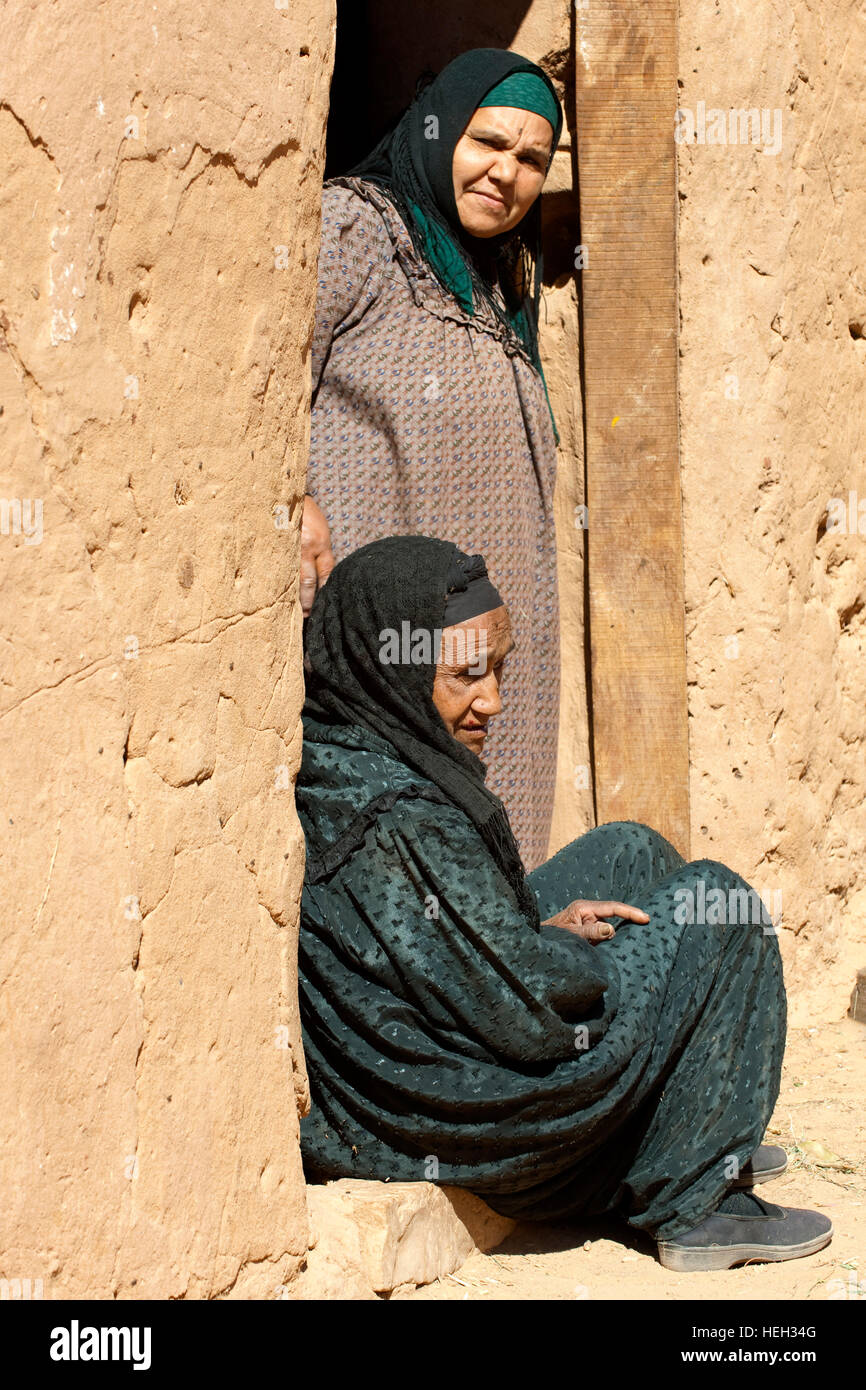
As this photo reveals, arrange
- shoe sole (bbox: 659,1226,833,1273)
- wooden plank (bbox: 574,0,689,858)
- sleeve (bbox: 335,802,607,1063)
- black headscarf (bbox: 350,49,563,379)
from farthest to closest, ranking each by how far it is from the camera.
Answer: wooden plank (bbox: 574,0,689,858), black headscarf (bbox: 350,49,563,379), shoe sole (bbox: 659,1226,833,1273), sleeve (bbox: 335,802,607,1063)

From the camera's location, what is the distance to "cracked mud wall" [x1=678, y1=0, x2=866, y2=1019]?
13.5 ft

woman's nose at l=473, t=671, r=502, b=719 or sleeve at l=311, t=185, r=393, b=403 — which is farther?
sleeve at l=311, t=185, r=393, b=403

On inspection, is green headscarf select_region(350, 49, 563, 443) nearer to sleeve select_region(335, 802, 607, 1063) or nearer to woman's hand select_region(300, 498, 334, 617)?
woman's hand select_region(300, 498, 334, 617)

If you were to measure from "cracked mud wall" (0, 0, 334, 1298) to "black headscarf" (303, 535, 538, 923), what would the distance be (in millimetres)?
269

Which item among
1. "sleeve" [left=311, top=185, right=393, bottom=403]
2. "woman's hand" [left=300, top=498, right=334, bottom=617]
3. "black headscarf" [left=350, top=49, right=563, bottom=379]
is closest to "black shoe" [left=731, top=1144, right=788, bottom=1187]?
"woman's hand" [left=300, top=498, right=334, bottom=617]

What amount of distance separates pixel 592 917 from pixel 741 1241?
619mm

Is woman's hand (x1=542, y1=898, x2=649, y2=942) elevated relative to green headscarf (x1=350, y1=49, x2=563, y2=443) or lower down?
lower down

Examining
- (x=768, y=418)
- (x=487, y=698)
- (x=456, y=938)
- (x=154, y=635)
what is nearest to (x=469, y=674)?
(x=487, y=698)

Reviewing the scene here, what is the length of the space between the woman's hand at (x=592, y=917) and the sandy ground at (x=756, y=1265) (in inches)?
22.3

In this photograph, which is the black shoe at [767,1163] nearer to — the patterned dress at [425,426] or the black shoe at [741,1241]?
the black shoe at [741,1241]

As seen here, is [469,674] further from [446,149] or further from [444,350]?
[446,149]

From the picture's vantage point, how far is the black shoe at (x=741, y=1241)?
9.79 feet

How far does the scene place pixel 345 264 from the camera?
3.57m

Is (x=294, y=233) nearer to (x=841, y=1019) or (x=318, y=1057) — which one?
(x=318, y=1057)
